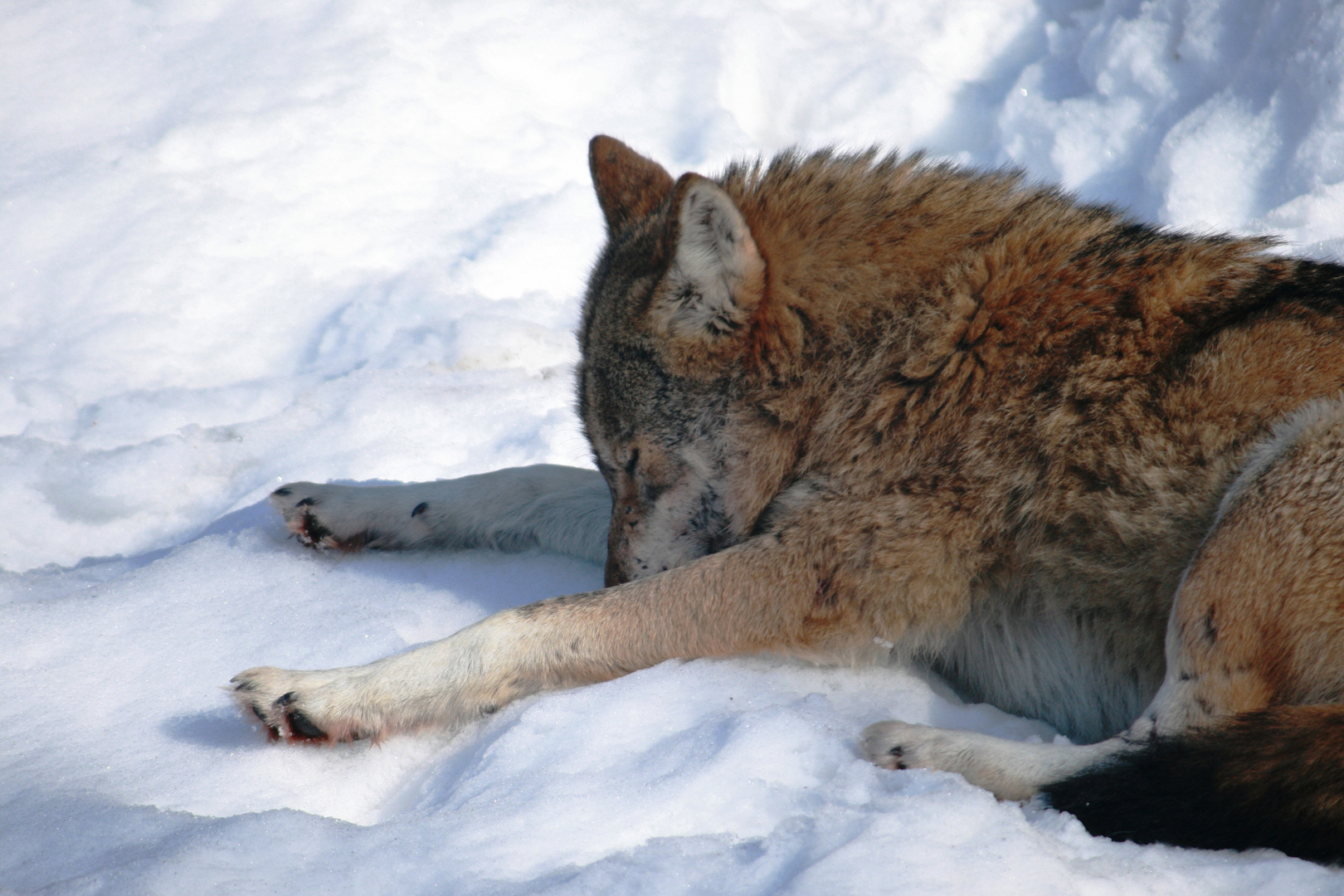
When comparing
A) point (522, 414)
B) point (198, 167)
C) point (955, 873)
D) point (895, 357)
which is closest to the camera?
point (955, 873)

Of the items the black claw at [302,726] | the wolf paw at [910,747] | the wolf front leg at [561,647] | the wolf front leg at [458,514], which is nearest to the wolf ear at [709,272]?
the wolf front leg at [561,647]

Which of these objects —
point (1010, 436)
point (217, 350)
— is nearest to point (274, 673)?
point (1010, 436)

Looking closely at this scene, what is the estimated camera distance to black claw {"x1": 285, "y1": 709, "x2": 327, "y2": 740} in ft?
7.61

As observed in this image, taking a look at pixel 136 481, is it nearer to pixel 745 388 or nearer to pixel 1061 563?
pixel 745 388

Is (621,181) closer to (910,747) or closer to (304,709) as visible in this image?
(304,709)

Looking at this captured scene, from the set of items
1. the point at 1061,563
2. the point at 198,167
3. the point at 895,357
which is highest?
the point at 198,167

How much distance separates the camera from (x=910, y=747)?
A: 2096mm

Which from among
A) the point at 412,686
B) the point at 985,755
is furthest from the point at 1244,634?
the point at 412,686

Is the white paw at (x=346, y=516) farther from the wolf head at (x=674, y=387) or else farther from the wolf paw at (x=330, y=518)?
the wolf head at (x=674, y=387)

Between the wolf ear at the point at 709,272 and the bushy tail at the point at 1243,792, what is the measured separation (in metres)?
1.46

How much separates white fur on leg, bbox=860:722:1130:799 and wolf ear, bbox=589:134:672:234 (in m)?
1.91

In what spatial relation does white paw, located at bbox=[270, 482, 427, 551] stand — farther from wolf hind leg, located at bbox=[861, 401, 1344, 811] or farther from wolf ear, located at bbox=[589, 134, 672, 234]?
wolf hind leg, located at bbox=[861, 401, 1344, 811]

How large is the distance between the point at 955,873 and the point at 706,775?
54 cm

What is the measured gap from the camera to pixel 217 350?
16.8 ft
